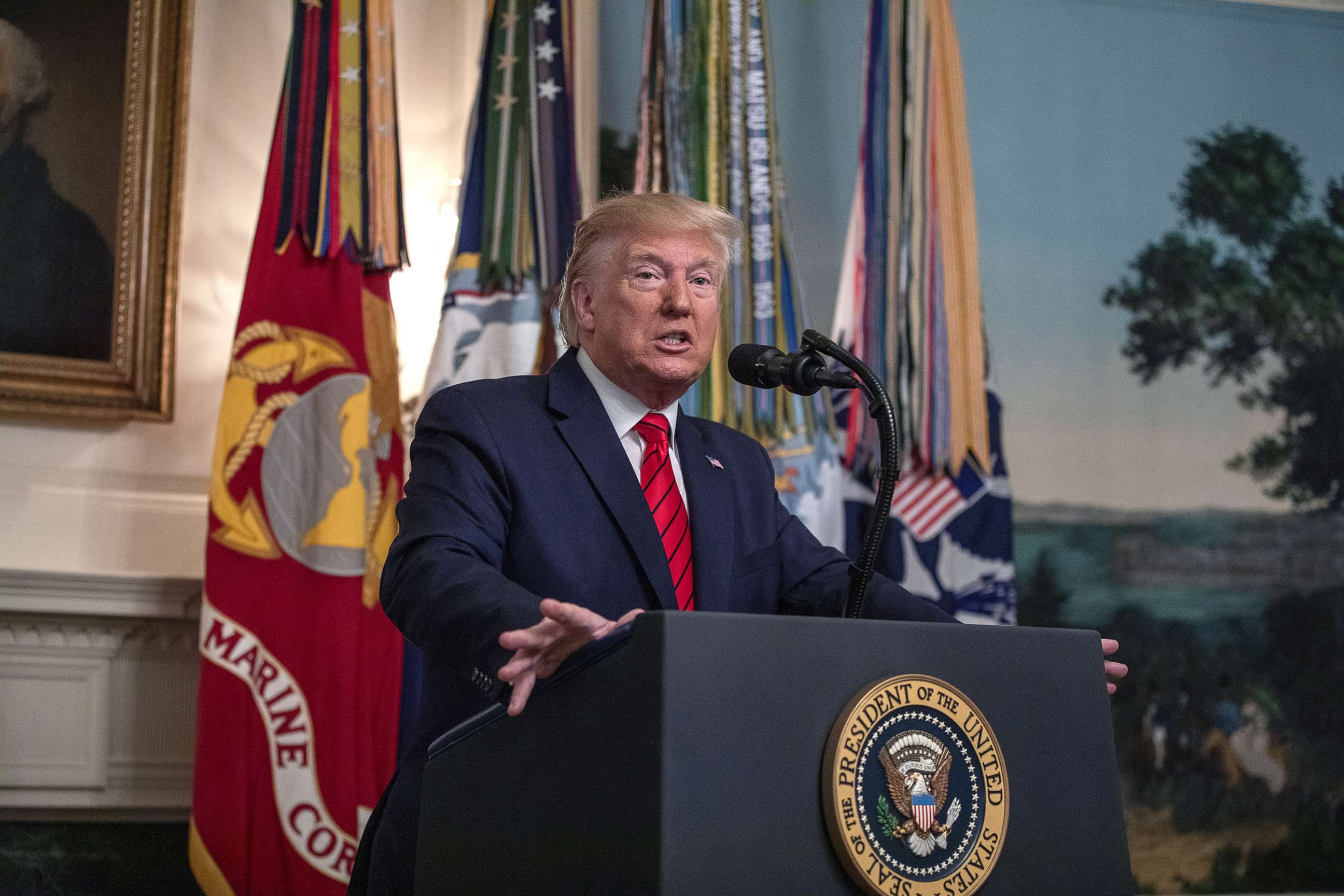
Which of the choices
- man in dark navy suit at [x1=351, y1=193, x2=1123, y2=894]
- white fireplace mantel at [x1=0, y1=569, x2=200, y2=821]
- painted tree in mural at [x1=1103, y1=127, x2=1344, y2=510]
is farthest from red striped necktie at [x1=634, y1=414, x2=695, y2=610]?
painted tree in mural at [x1=1103, y1=127, x2=1344, y2=510]

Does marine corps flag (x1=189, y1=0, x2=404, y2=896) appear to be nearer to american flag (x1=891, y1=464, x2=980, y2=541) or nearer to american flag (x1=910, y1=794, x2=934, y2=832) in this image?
american flag (x1=891, y1=464, x2=980, y2=541)

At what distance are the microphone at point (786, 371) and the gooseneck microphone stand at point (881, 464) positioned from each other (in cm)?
2

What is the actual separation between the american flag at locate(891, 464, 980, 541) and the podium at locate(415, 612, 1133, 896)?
2494 millimetres

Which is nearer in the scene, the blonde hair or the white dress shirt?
the white dress shirt

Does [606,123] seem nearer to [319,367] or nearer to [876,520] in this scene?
[319,367]

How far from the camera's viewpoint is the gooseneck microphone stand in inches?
59.8

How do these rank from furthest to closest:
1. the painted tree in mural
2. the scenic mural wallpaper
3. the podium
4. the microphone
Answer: the painted tree in mural < the scenic mural wallpaper < the microphone < the podium

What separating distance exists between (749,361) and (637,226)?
45cm

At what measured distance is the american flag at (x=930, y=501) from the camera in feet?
12.7

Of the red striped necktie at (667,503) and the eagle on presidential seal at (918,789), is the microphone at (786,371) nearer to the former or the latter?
the red striped necktie at (667,503)

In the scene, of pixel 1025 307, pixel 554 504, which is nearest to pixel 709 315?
pixel 554 504

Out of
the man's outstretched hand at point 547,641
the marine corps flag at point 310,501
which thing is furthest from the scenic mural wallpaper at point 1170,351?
the man's outstretched hand at point 547,641

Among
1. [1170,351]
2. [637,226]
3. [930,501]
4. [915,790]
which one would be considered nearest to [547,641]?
[915,790]

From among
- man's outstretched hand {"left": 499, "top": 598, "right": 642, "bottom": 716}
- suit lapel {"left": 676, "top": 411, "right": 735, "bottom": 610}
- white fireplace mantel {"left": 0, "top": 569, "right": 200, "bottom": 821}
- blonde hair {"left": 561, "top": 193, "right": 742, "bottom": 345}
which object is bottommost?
white fireplace mantel {"left": 0, "top": 569, "right": 200, "bottom": 821}
